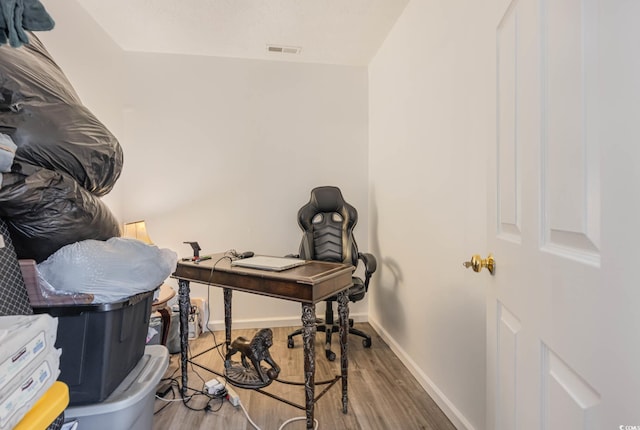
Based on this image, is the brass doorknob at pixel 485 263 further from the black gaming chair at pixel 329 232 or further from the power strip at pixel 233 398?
the black gaming chair at pixel 329 232

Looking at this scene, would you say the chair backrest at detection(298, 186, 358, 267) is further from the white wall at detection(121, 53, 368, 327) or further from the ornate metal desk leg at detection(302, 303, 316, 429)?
the ornate metal desk leg at detection(302, 303, 316, 429)

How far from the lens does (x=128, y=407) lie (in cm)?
110

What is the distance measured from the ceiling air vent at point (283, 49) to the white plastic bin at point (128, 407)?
2.58 metres

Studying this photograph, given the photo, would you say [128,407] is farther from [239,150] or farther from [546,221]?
[239,150]

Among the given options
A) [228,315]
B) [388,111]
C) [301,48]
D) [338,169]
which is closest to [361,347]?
[228,315]

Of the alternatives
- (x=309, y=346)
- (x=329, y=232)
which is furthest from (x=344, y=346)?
(x=329, y=232)

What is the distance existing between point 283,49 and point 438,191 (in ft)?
6.47

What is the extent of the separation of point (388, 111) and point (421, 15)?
0.74 metres

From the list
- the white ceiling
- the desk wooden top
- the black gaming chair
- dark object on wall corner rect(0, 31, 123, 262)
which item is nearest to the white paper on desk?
the desk wooden top

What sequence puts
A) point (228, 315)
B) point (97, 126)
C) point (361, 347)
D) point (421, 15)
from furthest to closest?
point (361, 347) < point (228, 315) < point (421, 15) < point (97, 126)

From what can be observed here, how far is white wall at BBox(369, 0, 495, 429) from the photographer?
146 cm

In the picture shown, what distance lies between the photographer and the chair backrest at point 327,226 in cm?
275

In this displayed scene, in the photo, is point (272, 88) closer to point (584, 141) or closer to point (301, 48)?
point (301, 48)

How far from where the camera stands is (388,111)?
2.65 meters
